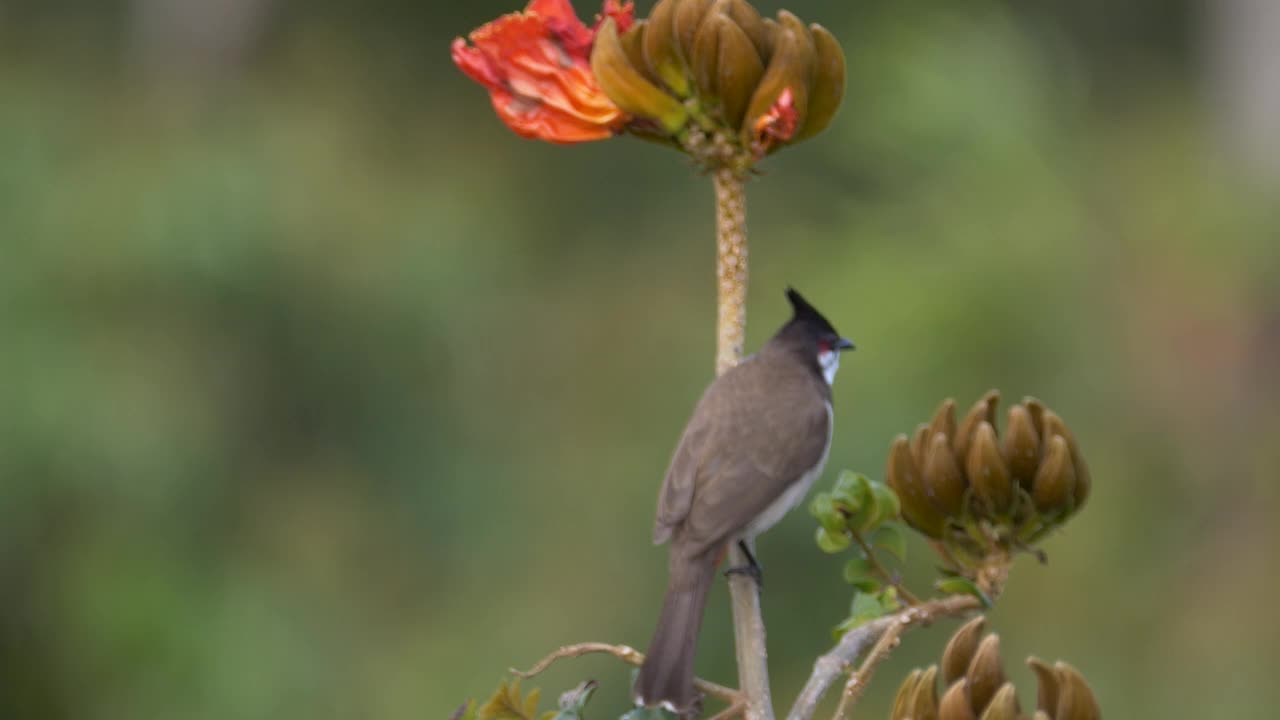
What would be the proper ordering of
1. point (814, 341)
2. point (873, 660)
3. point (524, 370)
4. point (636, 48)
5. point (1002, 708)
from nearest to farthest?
point (1002, 708)
point (873, 660)
point (636, 48)
point (814, 341)
point (524, 370)

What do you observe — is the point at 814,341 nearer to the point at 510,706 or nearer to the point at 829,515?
the point at 829,515

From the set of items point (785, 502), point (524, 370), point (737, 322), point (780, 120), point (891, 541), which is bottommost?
point (524, 370)

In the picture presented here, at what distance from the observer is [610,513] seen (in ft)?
20.7

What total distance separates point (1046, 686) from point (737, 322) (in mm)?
280

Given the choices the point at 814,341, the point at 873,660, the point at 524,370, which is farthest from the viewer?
the point at 524,370

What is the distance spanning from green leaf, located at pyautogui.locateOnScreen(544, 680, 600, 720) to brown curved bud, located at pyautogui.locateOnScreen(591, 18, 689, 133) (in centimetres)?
35

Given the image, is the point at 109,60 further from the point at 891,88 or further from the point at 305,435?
the point at 891,88

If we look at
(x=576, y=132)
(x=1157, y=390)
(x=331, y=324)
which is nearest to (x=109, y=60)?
(x=331, y=324)

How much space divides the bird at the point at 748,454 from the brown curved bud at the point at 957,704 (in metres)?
0.73

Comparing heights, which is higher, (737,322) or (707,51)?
(707,51)

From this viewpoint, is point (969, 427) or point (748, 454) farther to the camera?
point (748, 454)

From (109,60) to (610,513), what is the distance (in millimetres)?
2965

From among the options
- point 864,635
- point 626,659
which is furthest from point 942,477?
point 626,659

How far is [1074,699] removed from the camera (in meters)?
0.89
